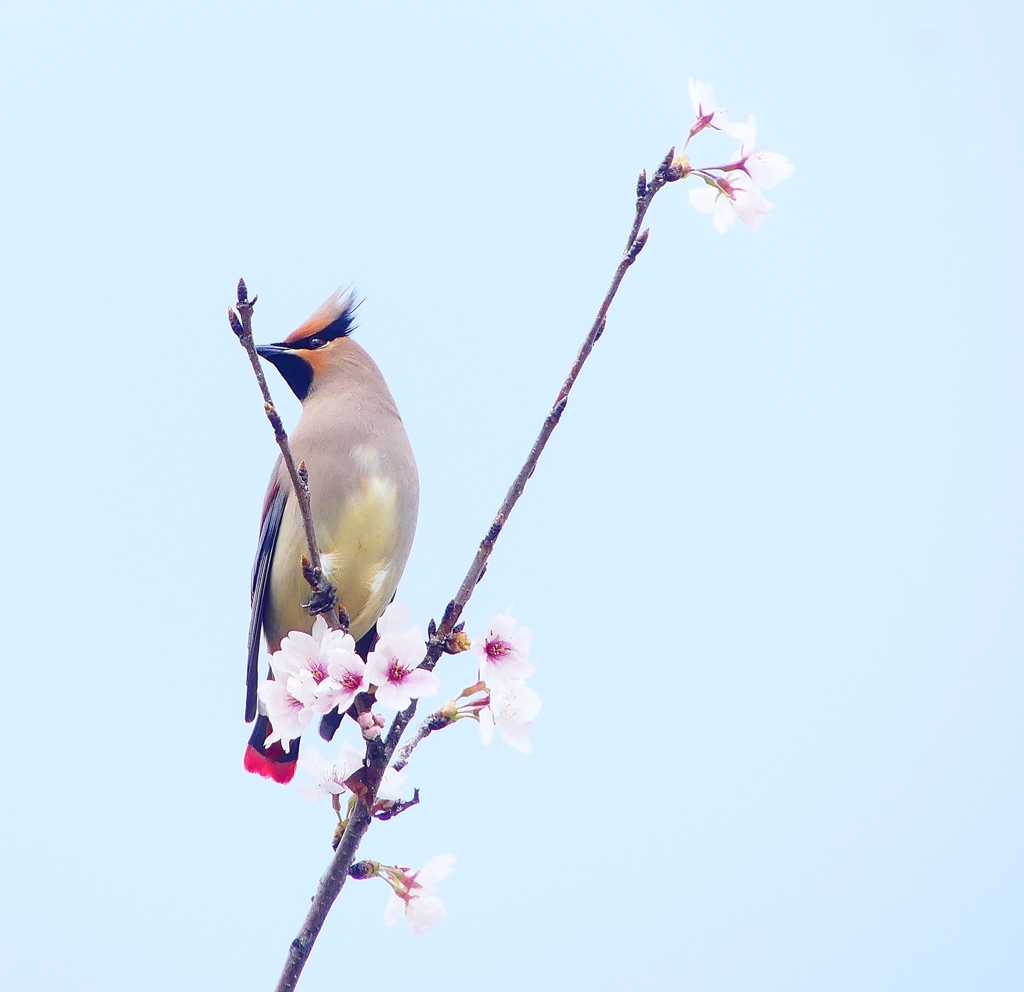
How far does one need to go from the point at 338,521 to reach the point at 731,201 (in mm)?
1499

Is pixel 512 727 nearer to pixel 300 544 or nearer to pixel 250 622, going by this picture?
pixel 300 544

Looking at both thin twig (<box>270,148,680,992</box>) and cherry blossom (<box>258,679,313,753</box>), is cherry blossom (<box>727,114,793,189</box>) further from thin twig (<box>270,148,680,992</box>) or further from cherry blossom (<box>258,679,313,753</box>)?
cherry blossom (<box>258,679,313,753</box>)

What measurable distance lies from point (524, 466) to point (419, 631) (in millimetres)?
299

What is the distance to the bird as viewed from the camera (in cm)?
335

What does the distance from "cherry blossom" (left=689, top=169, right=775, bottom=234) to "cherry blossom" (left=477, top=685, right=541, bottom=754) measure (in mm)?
882

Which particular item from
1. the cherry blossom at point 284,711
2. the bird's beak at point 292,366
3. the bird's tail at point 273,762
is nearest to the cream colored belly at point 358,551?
the bird's tail at point 273,762

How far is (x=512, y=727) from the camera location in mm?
1943

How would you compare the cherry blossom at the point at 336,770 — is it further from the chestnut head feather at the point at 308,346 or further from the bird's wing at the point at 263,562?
the chestnut head feather at the point at 308,346

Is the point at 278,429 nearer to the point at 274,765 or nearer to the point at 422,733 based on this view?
the point at 422,733

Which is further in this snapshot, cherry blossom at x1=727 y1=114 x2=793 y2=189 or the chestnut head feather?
the chestnut head feather

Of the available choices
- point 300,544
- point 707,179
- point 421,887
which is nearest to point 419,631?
point 421,887

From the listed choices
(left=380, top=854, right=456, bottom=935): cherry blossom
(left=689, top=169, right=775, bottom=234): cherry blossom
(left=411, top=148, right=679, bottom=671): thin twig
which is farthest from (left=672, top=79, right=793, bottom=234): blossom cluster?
(left=380, top=854, right=456, bottom=935): cherry blossom

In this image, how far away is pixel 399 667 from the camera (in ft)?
6.39

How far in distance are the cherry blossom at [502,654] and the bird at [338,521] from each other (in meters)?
1.27
